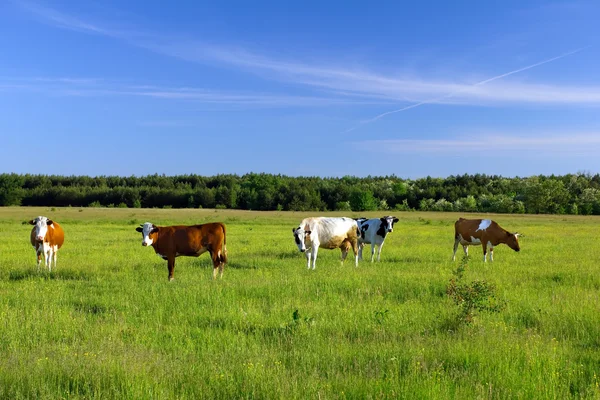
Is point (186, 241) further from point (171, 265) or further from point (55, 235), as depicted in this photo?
point (55, 235)

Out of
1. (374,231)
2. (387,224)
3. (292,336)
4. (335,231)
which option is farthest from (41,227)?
(387,224)

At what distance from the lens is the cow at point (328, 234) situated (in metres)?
18.1

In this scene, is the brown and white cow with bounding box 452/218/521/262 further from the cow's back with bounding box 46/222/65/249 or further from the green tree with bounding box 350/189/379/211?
the green tree with bounding box 350/189/379/211

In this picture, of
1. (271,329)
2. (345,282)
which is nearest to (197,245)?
(345,282)

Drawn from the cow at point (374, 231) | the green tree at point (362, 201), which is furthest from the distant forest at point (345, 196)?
the cow at point (374, 231)

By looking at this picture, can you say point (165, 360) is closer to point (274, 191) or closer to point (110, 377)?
point (110, 377)

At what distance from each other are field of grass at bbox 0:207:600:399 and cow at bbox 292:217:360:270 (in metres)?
2.67

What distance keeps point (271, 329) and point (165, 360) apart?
229 centimetres

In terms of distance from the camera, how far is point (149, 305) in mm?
10602

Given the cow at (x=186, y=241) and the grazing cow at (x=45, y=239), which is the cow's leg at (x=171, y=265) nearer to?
the cow at (x=186, y=241)

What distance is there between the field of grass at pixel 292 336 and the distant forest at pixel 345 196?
8526cm

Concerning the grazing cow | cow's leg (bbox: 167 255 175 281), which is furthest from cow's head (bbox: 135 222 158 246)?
the grazing cow

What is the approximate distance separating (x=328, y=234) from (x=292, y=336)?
36.3 ft

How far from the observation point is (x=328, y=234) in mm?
19062
